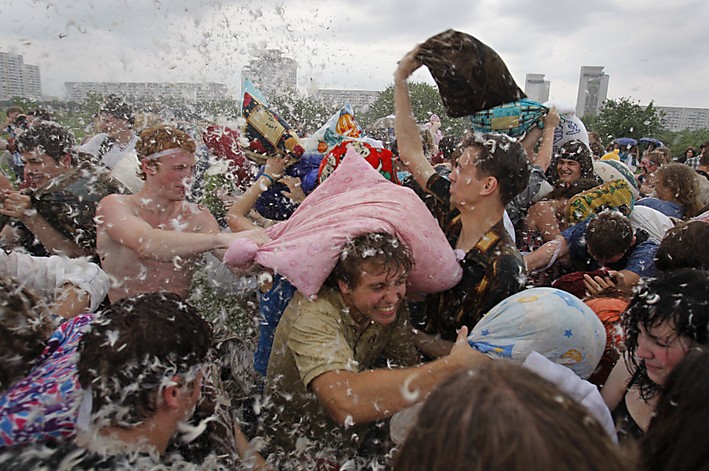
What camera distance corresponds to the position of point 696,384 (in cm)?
113

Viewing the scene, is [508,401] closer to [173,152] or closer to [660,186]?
[173,152]

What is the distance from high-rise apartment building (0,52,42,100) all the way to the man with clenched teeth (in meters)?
2.73

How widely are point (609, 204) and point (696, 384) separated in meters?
2.73

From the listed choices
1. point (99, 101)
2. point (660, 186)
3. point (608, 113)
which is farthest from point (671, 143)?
point (99, 101)

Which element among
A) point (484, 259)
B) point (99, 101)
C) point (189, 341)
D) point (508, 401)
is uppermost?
point (99, 101)

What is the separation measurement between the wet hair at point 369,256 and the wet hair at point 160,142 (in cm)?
148

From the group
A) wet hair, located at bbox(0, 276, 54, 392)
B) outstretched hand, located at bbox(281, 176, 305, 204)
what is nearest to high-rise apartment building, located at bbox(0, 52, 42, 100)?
outstretched hand, located at bbox(281, 176, 305, 204)

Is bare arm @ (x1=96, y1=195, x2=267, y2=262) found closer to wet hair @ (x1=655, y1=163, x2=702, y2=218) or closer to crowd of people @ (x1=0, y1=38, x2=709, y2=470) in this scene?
crowd of people @ (x1=0, y1=38, x2=709, y2=470)

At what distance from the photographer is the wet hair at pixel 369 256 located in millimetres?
1938

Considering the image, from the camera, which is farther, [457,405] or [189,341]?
[189,341]

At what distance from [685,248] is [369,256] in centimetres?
156

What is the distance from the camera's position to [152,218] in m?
2.90

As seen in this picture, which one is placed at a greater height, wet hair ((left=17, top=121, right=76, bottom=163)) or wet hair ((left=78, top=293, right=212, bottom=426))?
wet hair ((left=17, top=121, right=76, bottom=163))

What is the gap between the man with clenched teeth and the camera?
1.74 m
